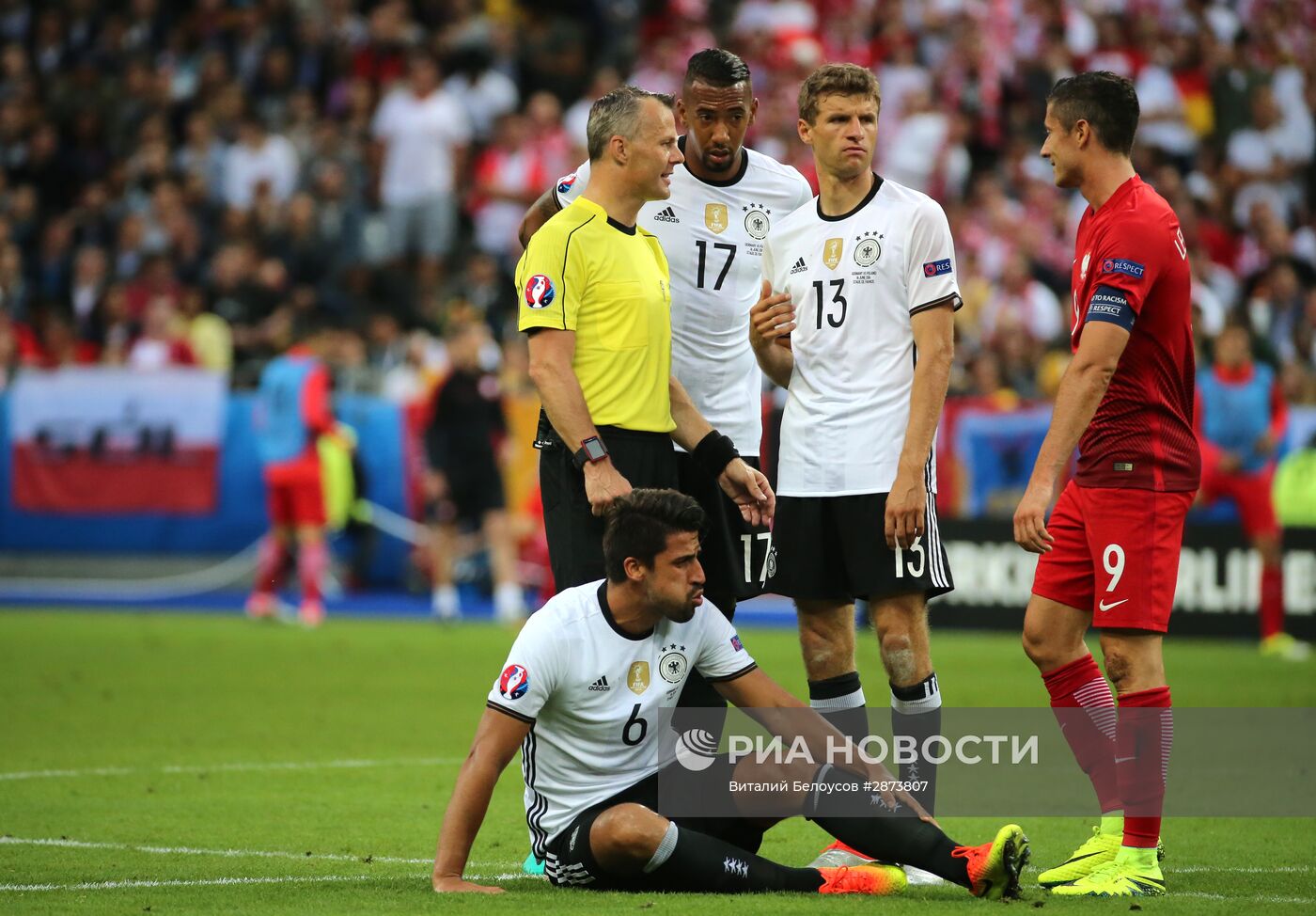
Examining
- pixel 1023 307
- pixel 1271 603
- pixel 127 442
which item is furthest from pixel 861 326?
pixel 127 442

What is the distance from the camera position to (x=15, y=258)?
21.2 metres

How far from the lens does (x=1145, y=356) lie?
6.59m

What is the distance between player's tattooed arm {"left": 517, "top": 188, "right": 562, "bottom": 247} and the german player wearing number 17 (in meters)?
1.90

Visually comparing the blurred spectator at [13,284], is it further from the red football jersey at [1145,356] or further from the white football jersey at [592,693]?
the red football jersey at [1145,356]

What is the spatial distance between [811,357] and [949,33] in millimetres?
15629

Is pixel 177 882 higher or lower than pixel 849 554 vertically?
lower

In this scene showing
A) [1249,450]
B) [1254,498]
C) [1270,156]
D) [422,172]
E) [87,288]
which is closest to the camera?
[1254,498]

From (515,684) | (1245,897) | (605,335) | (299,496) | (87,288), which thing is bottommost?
(1245,897)

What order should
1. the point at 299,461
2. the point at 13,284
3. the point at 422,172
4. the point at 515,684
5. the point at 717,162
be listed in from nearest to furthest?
1. the point at 515,684
2. the point at 717,162
3. the point at 299,461
4. the point at 13,284
5. the point at 422,172

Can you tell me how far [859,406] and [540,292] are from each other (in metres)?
1.25

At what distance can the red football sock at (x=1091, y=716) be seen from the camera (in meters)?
6.76

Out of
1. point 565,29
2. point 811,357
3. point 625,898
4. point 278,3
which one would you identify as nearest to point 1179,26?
point 565,29

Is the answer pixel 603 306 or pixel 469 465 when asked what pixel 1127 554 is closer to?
pixel 603 306

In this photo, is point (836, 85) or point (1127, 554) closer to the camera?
point (1127, 554)
